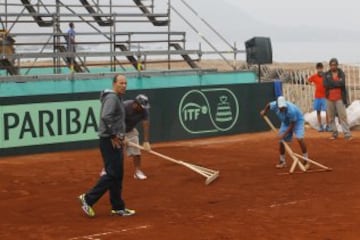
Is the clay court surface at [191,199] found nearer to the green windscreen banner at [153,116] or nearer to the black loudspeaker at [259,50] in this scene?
the green windscreen banner at [153,116]

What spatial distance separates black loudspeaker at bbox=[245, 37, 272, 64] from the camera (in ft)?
78.7

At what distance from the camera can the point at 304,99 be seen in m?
26.7

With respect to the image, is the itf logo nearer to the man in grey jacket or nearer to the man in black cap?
the man in black cap

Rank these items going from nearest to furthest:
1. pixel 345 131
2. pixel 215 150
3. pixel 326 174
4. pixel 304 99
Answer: pixel 326 174, pixel 215 150, pixel 345 131, pixel 304 99

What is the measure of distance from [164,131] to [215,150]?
2.23 m

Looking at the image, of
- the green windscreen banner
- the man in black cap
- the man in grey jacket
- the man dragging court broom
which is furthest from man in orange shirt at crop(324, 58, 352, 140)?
the man in grey jacket

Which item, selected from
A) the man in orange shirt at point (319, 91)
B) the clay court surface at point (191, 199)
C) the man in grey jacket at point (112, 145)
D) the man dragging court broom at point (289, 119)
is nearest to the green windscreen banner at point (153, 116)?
the clay court surface at point (191, 199)

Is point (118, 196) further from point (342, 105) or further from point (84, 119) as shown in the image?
point (342, 105)

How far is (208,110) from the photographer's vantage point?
21297mm

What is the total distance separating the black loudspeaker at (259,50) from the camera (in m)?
24.0

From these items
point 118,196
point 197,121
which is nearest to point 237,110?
point 197,121

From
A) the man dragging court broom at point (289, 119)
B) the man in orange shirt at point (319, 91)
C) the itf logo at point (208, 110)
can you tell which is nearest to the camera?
the man dragging court broom at point (289, 119)

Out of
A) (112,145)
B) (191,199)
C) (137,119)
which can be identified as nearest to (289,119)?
(137,119)

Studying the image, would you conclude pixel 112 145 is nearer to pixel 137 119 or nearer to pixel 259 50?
pixel 137 119
